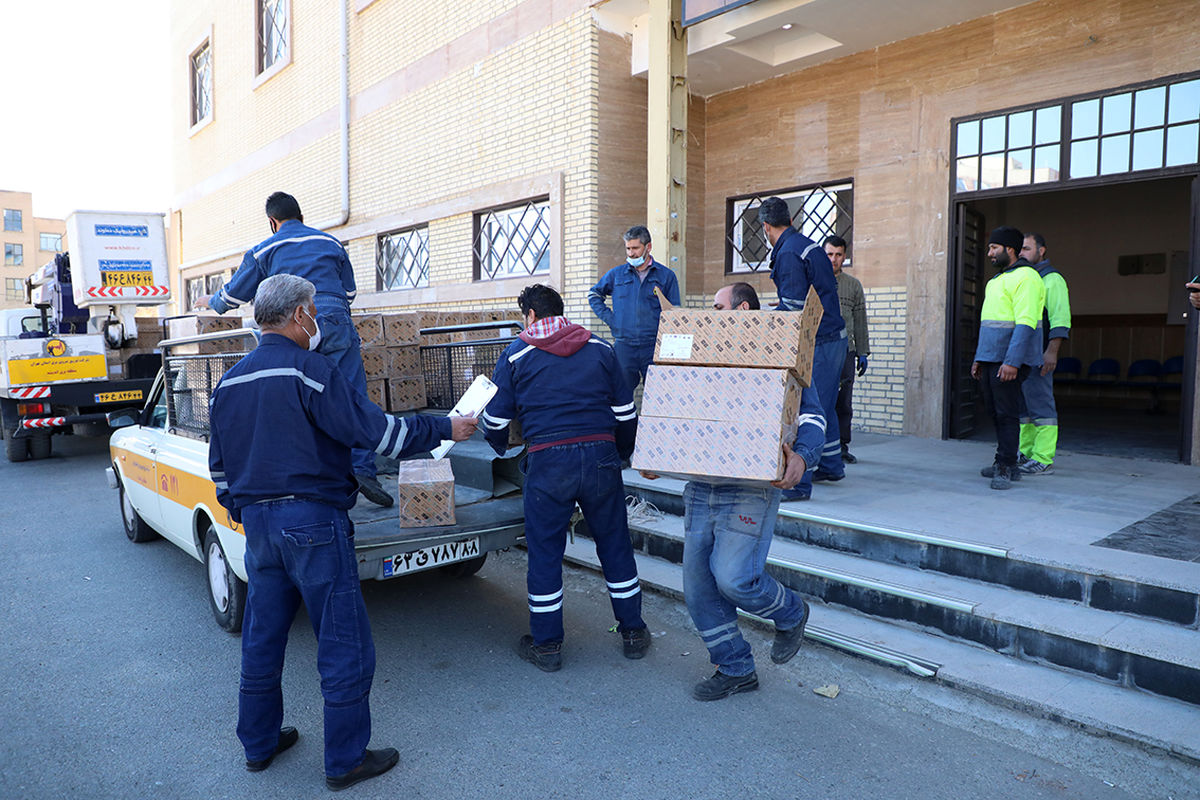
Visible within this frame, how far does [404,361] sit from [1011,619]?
4461 mm

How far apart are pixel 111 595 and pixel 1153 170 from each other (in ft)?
28.4

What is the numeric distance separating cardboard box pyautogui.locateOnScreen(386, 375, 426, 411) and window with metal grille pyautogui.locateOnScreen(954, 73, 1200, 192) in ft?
18.7

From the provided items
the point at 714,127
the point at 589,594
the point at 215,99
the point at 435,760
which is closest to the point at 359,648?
the point at 435,760

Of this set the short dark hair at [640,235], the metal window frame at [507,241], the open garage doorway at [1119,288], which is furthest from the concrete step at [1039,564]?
the open garage doorway at [1119,288]

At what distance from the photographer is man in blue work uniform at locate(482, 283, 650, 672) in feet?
12.9

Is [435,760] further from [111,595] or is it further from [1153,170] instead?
[1153,170]

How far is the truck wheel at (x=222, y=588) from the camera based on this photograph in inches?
172

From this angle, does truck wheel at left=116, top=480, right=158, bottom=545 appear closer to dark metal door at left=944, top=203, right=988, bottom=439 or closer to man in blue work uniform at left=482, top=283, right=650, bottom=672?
man in blue work uniform at left=482, top=283, right=650, bottom=672

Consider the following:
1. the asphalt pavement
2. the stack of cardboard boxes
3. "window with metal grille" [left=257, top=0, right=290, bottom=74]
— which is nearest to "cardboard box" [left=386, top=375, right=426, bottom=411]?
the asphalt pavement

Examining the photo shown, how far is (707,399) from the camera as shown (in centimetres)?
341

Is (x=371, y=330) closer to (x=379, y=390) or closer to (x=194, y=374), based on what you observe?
(x=379, y=390)

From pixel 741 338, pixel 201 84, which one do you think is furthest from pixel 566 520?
pixel 201 84

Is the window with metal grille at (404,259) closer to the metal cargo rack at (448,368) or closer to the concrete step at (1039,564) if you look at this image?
the metal cargo rack at (448,368)

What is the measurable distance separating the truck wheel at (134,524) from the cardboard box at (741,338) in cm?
480
